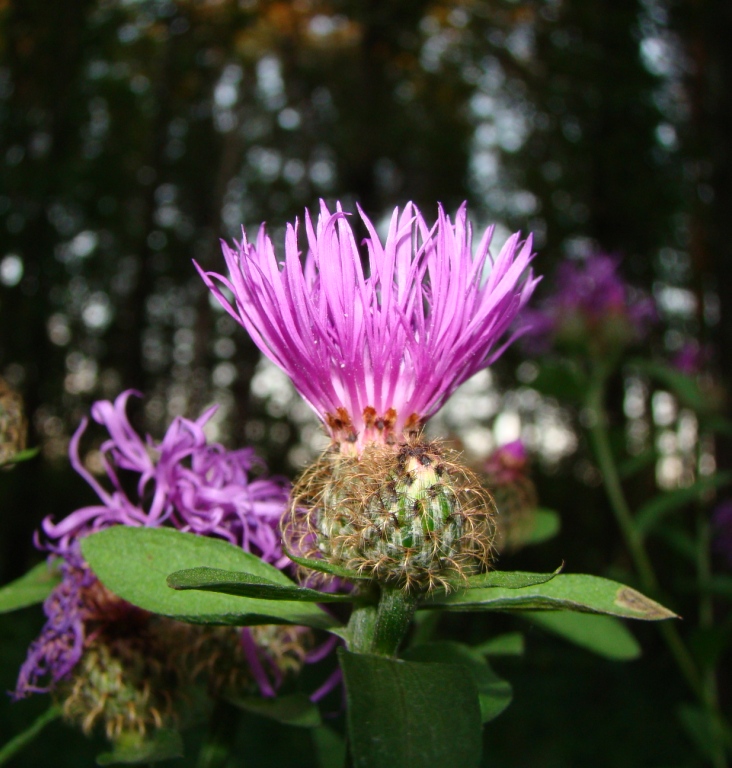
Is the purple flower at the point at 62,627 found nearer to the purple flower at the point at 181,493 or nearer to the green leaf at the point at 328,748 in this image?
the purple flower at the point at 181,493

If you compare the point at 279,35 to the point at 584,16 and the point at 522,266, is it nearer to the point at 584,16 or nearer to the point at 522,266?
the point at 584,16

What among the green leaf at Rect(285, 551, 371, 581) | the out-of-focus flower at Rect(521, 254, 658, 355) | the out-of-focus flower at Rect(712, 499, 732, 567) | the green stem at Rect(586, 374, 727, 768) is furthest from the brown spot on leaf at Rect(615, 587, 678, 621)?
the out-of-focus flower at Rect(712, 499, 732, 567)

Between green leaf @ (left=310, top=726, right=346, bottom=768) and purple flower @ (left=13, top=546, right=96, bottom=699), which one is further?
green leaf @ (left=310, top=726, right=346, bottom=768)

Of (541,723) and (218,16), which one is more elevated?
(218,16)

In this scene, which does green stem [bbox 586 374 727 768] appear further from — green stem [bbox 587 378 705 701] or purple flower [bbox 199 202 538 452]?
purple flower [bbox 199 202 538 452]

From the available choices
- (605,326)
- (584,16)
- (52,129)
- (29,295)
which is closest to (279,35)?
(584,16)

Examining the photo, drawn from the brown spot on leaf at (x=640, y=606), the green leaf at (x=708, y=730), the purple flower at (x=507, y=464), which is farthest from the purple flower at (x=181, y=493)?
the green leaf at (x=708, y=730)

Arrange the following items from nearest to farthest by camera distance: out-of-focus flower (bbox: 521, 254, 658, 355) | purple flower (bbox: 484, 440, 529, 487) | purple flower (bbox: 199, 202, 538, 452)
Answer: purple flower (bbox: 199, 202, 538, 452), purple flower (bbox: 484, 440, 529, 487), out-of-focus flower (bbox: 521, 254, 658, 355)
